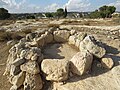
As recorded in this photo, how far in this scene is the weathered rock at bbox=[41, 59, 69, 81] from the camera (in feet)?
24.5

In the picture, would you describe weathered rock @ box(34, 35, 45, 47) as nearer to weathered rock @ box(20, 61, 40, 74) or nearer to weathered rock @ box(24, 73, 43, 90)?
weathered rock @ box(20, 61, 40, 74)

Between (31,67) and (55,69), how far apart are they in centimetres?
89

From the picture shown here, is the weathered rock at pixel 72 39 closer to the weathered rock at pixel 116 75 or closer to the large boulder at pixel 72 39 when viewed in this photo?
the large boulder at pixel 72 39

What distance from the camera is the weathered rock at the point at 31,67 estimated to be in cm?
772

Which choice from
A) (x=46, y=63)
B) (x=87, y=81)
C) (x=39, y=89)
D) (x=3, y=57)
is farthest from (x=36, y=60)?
(x=3, y=57)

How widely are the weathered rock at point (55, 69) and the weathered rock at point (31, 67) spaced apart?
Result: 23 cm

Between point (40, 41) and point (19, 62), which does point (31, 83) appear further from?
point (40, 41)

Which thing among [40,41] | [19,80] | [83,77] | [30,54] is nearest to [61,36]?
[40,41]

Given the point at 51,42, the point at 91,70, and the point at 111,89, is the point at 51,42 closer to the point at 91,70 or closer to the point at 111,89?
the point at 91,70

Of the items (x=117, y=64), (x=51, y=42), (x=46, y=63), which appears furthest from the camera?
(x=51, y=42)

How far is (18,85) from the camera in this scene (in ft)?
26.3

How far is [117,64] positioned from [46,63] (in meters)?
2.92

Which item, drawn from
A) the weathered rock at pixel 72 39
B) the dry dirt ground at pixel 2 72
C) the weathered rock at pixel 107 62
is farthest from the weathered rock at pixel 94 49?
the dry dirt ground at pixel 2 72

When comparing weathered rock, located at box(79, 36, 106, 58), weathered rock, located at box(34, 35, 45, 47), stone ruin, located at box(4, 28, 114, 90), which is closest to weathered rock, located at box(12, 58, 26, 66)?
stone ruin, located at box(4, 28, 114, 90)
